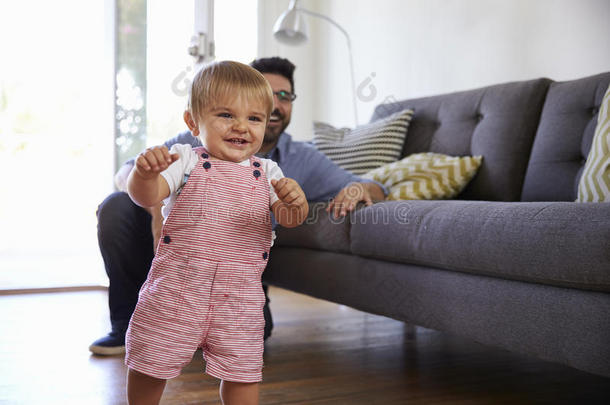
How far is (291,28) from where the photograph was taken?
3156 mm

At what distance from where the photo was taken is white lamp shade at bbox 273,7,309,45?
3.15m

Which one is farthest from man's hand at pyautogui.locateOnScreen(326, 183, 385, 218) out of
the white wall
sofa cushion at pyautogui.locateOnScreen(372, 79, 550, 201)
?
the white wall

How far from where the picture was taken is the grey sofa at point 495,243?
3.65ft

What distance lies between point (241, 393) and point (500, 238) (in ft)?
2.06

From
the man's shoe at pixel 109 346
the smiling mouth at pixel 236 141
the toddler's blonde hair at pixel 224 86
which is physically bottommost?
the man's shoe at pixel 109 346

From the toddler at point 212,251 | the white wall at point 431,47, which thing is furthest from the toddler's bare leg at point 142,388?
the white wall at point 431,47

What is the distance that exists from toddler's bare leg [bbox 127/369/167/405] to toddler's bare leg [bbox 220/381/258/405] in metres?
0.11

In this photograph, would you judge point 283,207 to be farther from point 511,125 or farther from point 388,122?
point 388,122

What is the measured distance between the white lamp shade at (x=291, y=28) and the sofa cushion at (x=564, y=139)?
5.05 feet

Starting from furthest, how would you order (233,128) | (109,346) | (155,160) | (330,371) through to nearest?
1. (109,346)
2. (330,371)
3. (233,128)
4. (155,160)

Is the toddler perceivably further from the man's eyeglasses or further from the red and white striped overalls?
the man's eyeglasses

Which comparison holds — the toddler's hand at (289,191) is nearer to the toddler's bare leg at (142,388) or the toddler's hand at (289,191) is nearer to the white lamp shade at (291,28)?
the toddler's bare leg at (142,388)

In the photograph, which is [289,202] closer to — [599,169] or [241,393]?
[241,393]

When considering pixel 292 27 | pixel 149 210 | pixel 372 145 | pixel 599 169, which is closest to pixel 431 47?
pixel 292 27
